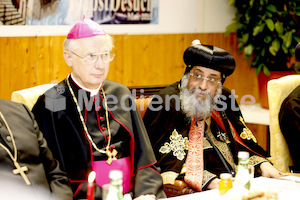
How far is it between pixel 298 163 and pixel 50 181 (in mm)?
2196

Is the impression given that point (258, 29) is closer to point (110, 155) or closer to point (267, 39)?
point (267, 39)

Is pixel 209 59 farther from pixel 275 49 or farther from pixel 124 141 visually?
pixel 275 49

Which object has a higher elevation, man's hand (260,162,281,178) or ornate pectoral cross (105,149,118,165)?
ornate pectoral cross (105,149,118,165)

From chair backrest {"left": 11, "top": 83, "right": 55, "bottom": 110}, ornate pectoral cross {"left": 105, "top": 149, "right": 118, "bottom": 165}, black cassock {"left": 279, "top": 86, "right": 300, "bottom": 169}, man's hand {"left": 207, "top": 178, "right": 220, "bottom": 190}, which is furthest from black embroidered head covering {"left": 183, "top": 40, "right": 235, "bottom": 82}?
chair backrest {"left": 11, "top": 83, "right": 55, "bottom": 110}

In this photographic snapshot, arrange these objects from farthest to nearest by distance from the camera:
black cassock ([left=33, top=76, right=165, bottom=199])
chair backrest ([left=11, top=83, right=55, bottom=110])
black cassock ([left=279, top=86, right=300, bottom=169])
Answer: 1. black cassock ([left=279, top=86, right=300, bottom=169])
2. chair backrest ([left=11, top=83, right=55, bottom=110])
3. black cassock ([left=33, top=76, right=165, bottom=199])

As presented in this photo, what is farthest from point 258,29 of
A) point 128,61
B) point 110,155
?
point 110,155

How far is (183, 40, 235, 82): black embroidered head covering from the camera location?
407 cm

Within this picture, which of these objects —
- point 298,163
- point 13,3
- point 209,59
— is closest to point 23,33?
point 13,3

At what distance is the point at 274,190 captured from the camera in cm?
279

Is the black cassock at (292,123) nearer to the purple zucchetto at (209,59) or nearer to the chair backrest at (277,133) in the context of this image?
the chair backrest at (277,133)

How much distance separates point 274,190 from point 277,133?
1668 mm

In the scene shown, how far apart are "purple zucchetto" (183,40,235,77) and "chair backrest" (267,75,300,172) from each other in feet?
1.63

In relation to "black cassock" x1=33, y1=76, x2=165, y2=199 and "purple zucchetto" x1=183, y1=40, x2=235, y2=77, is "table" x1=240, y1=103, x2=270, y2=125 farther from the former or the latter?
"black cassock" x1=33, y1=76, x2=165, y2=199

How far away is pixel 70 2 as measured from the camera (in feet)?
17.5
